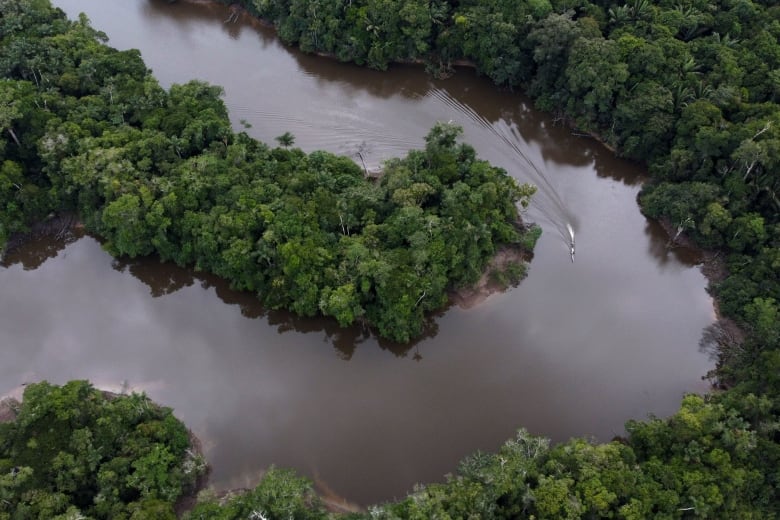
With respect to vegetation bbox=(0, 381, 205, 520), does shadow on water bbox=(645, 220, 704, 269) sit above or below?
above

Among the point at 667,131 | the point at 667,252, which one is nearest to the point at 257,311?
the point at 667,252

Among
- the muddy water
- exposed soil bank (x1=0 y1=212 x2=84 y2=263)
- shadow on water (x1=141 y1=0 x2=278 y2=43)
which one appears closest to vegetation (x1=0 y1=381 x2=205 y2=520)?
the muddy water

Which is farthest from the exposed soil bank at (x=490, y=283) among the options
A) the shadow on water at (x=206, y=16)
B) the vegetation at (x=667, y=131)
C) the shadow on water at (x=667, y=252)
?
the shadow on water at (x=206, y=16)

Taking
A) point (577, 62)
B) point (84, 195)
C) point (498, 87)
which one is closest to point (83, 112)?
point (84, 195)

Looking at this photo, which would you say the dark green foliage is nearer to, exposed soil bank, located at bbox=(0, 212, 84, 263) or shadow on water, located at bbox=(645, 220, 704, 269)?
exposed soil bank, located at bbox=(0, 212, 84, 263)

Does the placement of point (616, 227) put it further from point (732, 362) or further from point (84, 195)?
point (84, 195)
